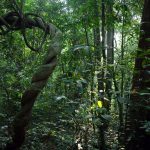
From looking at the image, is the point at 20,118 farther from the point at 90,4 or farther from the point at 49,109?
the point at 49,109

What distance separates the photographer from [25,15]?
2.95 metres

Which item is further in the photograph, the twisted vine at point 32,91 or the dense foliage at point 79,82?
the dense foliage at point 79,82

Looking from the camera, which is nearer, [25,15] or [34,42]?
[25,15]

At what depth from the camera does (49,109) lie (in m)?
4.95

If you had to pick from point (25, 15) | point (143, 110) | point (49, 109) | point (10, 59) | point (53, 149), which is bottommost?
point (53, 149)

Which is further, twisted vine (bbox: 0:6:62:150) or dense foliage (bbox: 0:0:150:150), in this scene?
dense foliage (bbox: 0:0:150:150)

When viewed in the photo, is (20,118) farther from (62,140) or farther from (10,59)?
(10,59)

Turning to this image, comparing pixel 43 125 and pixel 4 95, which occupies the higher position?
pixel 4 95

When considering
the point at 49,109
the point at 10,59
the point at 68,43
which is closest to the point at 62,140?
the point at 49,109

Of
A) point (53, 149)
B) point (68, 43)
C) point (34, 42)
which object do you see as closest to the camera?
point (53, 149)

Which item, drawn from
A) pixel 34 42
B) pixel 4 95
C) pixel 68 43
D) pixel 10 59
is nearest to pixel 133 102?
pixel 4 95

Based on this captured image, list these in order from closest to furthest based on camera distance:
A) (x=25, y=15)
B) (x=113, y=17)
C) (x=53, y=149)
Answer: (x=25, y=15)
(x=113, y=17)
(x=53, y=149)

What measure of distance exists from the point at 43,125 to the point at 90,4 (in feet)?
6.03

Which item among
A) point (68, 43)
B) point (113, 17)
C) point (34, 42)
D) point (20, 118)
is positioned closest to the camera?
point (20, 118)
